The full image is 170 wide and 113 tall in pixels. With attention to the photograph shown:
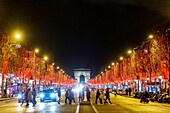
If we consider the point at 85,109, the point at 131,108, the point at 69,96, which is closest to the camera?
the point at 85,109

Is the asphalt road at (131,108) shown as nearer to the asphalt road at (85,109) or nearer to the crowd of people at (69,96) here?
the asphalt road at (85,109)

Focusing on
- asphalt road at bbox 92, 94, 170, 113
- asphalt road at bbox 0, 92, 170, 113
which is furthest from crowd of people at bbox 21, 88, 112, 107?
asphalt road at bbox 92, 94, 170, 113

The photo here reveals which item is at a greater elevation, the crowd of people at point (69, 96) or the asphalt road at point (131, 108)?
the crowd of people at point (69, 96)

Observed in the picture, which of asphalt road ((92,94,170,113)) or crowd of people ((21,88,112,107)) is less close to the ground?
crowd of people ((21,88,112,107))

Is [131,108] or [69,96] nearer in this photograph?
[131,108]

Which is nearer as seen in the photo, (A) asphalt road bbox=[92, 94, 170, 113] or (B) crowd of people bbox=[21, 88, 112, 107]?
(A) asphalt road bbox=[92, 94, 170, 113]

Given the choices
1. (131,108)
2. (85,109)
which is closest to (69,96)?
(131,108)

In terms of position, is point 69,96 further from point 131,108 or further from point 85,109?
point 85,109

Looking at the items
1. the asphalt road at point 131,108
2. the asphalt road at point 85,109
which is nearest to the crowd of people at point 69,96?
the asphalt road at point 85,109

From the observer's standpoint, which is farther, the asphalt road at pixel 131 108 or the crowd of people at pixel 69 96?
the crowd of people at pixel 69 96

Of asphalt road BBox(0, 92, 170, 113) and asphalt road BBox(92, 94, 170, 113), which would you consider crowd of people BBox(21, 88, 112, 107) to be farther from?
asphalt road BBox(92, 94, 170, 113)

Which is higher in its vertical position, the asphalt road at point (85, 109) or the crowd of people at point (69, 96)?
the crowd of people at point (69, 96)

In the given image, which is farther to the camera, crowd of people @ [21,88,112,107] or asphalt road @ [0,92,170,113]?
crowd of people @ [21,88,112,107]

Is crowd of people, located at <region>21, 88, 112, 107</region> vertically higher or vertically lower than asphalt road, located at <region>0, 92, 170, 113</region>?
higher
